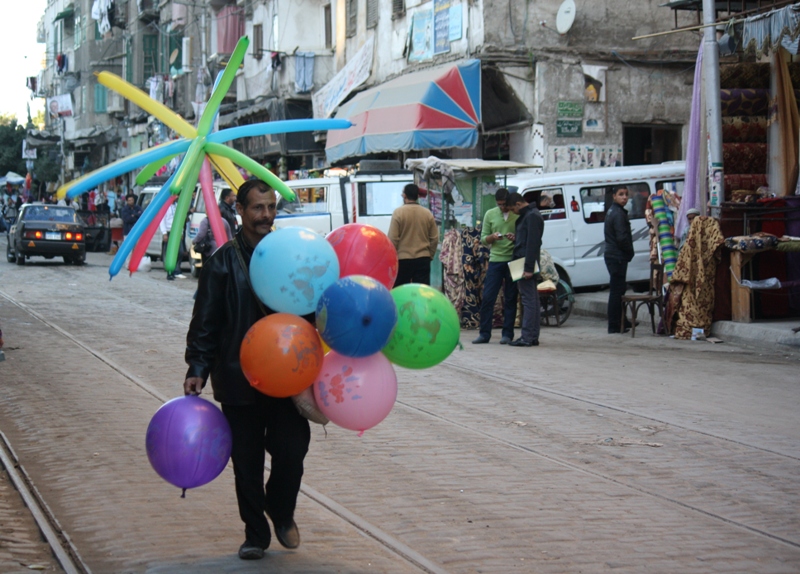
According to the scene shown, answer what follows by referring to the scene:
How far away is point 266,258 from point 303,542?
1.50 metres

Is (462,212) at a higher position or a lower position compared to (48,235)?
higher

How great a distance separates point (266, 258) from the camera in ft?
14.0

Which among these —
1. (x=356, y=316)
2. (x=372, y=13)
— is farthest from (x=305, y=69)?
(x=356, y=316)

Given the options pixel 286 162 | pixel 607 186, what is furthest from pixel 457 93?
pixel 286 162

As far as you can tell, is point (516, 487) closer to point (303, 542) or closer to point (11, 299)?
point (303, 542)

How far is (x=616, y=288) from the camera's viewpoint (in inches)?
534

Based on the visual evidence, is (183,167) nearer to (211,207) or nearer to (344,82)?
(211,207)

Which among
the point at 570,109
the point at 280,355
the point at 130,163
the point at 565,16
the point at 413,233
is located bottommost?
the point at 280,355

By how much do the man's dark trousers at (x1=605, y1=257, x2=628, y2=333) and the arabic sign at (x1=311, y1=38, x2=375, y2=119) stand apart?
13489 mm

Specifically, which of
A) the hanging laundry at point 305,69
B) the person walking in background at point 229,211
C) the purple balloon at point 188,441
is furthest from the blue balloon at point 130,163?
the hanging laundry at point 305,69

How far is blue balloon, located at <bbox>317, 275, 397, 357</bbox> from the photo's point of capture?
4.13 meters

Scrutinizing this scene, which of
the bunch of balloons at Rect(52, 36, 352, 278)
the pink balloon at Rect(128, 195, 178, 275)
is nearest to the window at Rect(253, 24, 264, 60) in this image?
the bunch of balloons at Rect(52, 36, 352, 278)

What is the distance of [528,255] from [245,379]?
763cm

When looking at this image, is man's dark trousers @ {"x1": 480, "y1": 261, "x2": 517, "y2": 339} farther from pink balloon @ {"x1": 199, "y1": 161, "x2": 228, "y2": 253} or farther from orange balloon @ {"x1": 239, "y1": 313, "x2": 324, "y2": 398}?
orange balloon @ {"x1": 239, "y1": 313, "x2": 324, "y2": 398}
